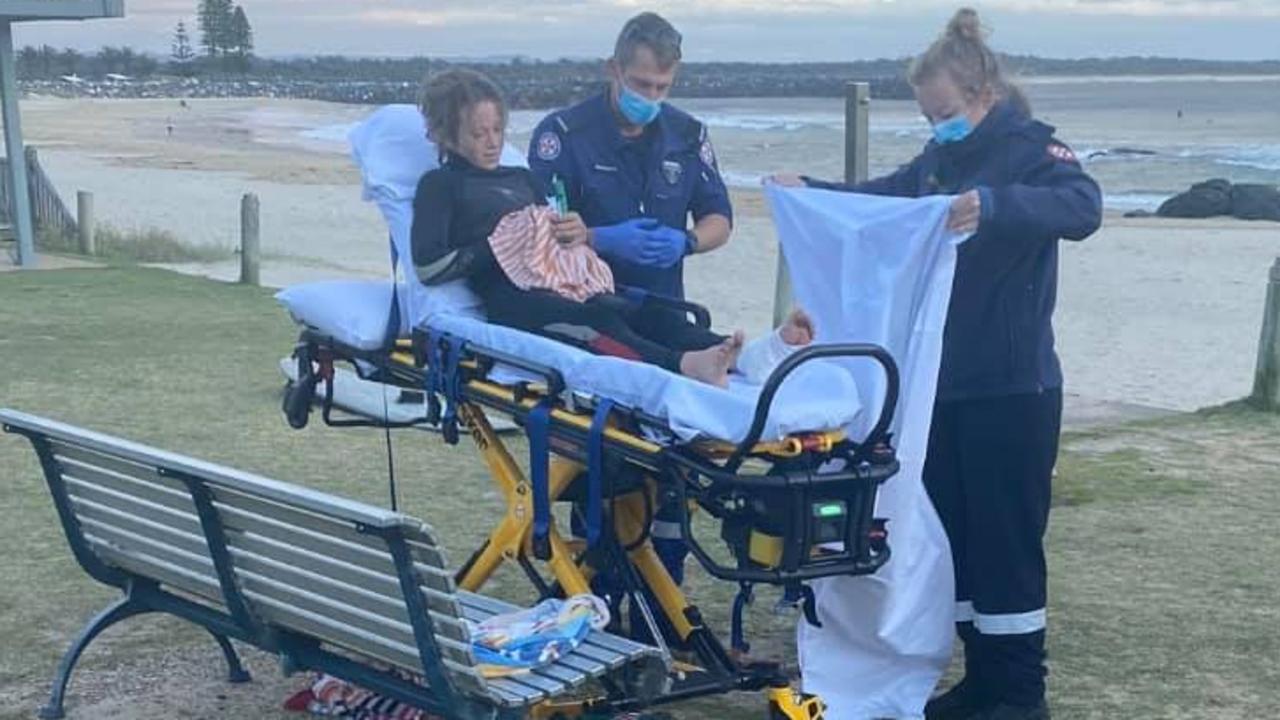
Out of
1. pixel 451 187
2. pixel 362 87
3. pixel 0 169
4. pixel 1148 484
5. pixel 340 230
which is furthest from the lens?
pixel 362 87

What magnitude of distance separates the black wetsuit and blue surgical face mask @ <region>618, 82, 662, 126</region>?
51 centimetres

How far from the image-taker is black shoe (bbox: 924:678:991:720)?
5.32m

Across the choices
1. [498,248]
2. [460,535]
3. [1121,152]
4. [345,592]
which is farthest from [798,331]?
[1121,152]

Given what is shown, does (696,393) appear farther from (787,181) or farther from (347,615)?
(787,181)

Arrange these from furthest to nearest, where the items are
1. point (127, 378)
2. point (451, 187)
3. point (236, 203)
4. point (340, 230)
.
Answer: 1. point (236, 203)
2. point (340, 230)
3. point (127, 378)
4. point (451, 187)

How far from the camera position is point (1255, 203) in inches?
1427

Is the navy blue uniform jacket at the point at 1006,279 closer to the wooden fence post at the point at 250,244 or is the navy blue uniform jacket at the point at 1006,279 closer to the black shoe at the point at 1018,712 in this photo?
the black shoe at the point at 1018,712

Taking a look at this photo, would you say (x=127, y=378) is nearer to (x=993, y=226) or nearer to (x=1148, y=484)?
(x=1148, y=484)

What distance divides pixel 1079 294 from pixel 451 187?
16817 mm

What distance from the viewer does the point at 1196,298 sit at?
2056cm

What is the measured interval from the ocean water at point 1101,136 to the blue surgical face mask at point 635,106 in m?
16.2

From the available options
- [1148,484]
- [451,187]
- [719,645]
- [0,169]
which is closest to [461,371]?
[451,187]

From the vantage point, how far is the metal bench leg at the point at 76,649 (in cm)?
519

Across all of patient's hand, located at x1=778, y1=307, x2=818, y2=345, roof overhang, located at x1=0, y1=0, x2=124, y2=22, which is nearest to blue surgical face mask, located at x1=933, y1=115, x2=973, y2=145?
patient's hand, located at x1=778, y1=307, x2=818, y2=345
